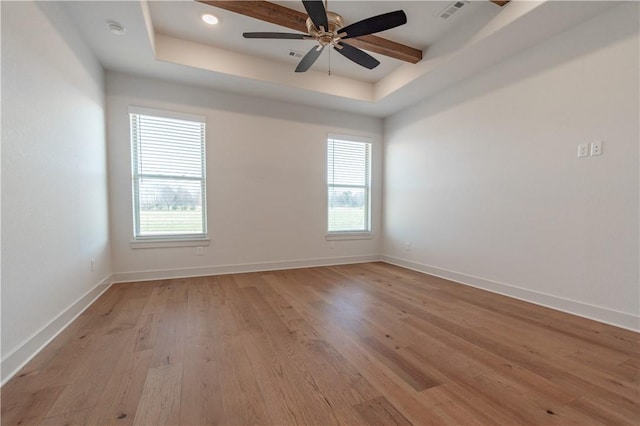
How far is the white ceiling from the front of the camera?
2562 mm

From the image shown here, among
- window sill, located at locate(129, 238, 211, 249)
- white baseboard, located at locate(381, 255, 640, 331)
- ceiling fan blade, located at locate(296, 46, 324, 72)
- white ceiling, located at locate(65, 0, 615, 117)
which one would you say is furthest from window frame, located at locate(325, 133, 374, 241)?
window sill, located at locate(129, 238, 211, 249)

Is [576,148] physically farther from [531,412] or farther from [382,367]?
[382,367]

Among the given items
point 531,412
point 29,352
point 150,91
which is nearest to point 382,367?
point 531,412

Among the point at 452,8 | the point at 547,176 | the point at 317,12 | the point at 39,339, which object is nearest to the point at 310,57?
the point at 317,12

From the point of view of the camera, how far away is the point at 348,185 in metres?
5.13

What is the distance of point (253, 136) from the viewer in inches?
170

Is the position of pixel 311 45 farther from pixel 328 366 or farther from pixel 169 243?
pixel 328 366

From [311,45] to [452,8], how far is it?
1.63 metres

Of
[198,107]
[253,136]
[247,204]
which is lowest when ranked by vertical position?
[247,204]

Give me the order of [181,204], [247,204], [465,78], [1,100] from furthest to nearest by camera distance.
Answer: [247,204]
[181,204]
[465,78]
[1,100]

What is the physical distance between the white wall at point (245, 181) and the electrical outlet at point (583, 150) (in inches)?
127

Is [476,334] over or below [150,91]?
below

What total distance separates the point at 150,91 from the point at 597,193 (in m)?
5.27

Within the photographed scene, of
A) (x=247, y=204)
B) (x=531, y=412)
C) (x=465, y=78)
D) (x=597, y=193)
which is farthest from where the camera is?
(x=247, y=204)
